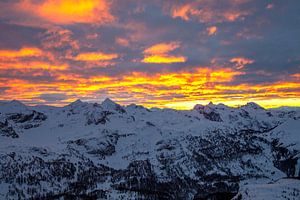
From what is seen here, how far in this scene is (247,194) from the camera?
17912 centimetres

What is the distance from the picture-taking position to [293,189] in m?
177

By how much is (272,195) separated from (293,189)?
710 inches

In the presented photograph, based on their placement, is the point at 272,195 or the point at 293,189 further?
the point at 293,189

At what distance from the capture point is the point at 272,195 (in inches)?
6471

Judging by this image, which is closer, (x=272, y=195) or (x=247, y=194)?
(x=272, y=195)

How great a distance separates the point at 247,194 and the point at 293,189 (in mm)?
19018

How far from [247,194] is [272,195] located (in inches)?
641
